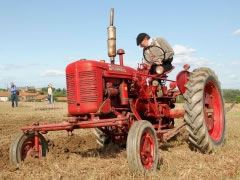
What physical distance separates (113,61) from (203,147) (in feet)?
7.03

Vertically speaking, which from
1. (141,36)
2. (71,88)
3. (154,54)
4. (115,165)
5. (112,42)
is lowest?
(115,165)

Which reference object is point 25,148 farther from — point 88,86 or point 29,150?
point 88,86

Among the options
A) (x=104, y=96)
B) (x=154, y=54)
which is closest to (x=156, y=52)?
(x=154, y=54)

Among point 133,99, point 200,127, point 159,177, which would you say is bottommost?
point 159,177

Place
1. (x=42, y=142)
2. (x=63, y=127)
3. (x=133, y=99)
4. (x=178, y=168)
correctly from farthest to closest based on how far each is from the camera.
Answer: (x=133, y=99) → (x=42, y=142) → (x=63, y=127) → (x=178, y=168)

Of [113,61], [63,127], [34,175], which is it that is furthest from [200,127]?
[34,175]

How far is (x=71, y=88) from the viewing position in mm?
6887

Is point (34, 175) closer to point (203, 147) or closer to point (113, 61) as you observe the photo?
point (113, 61)

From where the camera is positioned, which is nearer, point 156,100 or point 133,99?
point 133,99

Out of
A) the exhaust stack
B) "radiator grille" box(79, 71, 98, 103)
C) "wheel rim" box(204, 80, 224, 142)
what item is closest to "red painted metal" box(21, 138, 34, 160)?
"radiator grille" box(79, 71, 98, 103)

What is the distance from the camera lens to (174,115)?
28.3ft

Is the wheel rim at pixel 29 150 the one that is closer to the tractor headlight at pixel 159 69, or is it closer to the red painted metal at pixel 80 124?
the red painted metal at pixel 80 124

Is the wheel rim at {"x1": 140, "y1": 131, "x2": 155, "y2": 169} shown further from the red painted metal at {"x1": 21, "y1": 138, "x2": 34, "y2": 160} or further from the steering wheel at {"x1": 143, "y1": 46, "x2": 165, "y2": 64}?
the steering wheel at {"x1": 143, "y1": 46, "x2": 165, "y2": 64}

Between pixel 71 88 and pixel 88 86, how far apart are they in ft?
1.11
